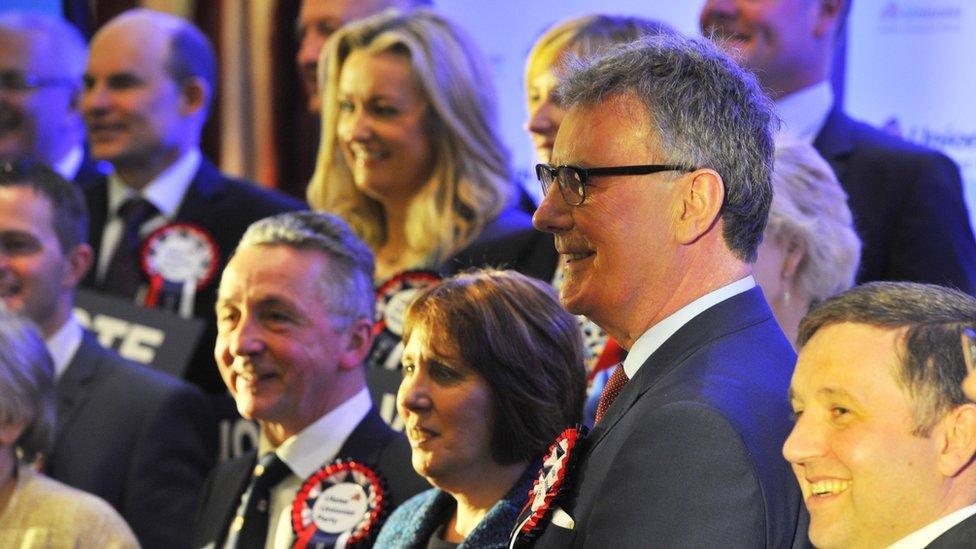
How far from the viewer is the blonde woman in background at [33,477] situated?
3.41m

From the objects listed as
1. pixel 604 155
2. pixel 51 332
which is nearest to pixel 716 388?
pixel 604 155

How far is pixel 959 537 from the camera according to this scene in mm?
1840

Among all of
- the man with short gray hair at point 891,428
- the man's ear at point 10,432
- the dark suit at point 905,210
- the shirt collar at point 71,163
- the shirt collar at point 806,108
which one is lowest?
the shirt collar at point 71,163

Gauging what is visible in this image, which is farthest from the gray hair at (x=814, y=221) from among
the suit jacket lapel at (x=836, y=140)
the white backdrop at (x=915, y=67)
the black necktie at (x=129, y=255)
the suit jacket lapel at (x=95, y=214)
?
the suit jacket lapel at (x=95, y=214)

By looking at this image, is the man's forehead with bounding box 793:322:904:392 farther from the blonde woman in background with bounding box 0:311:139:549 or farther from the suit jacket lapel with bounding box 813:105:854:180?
the blonde woman in background with bounding box 0:311:139:549

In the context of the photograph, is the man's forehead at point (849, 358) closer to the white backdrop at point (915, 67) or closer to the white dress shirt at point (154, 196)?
the white backdrop at point (915, 67)

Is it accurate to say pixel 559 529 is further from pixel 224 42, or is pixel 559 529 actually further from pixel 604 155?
pixel 224 42

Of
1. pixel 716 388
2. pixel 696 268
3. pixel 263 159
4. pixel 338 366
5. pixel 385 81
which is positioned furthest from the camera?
pixel 263 159

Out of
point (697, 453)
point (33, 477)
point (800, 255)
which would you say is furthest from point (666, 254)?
point (33, 477)

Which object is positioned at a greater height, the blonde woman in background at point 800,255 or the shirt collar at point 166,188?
the blonde woman in background at point 800,255

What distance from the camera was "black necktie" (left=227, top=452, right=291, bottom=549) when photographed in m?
3.30

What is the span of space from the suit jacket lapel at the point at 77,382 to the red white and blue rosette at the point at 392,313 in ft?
2.65

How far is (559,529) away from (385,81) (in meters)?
2.44

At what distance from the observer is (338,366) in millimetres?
3455
